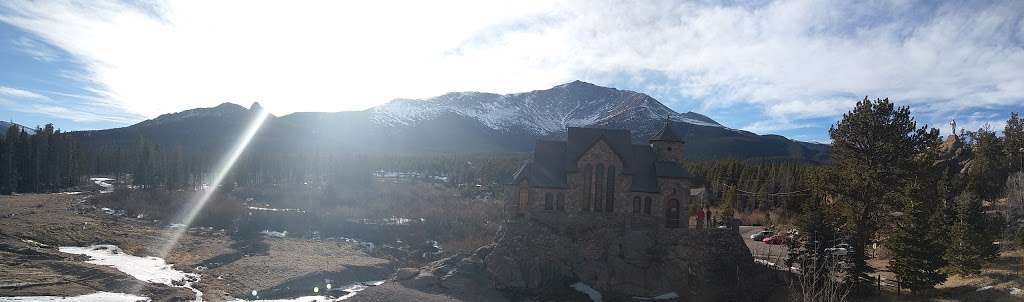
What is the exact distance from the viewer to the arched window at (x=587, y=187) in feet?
134

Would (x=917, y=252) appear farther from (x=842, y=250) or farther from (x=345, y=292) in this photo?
(x=345, y=292)

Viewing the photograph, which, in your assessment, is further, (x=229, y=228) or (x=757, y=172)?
(x=757, y=172)

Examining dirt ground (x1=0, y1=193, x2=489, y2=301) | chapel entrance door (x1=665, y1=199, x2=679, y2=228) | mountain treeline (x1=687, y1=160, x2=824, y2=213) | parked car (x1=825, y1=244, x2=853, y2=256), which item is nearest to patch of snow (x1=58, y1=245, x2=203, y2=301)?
dirt ground (x1=0, y1=193, x2=489, y2=301)

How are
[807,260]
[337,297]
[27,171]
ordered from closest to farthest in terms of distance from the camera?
[807,260]
[337,297]
[27,171]

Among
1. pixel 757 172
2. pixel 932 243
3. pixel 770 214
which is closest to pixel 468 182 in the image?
pixel 757 172

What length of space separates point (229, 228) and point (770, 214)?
64054 millimetres

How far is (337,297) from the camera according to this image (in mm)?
34844

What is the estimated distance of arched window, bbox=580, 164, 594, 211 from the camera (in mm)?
40875

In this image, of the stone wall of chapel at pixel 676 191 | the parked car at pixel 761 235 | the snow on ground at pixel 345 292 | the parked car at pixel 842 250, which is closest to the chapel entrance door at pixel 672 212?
the stone wall of chapel at pixel 676 191

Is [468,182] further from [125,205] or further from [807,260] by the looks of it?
[807,260]

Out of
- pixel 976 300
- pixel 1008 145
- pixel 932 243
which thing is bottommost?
pixel 976 300

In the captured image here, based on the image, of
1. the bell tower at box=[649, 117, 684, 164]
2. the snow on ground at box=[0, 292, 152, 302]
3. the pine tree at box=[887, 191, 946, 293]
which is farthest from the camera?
the bell tower at box=[649, 117, 684, 164]

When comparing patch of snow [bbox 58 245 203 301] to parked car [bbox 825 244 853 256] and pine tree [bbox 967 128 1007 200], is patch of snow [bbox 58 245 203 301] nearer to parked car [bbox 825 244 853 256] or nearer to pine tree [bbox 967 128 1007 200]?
parked car [bbox 825 244 853 256]

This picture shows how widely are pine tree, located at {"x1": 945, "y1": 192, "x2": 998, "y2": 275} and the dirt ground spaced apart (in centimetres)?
2776
